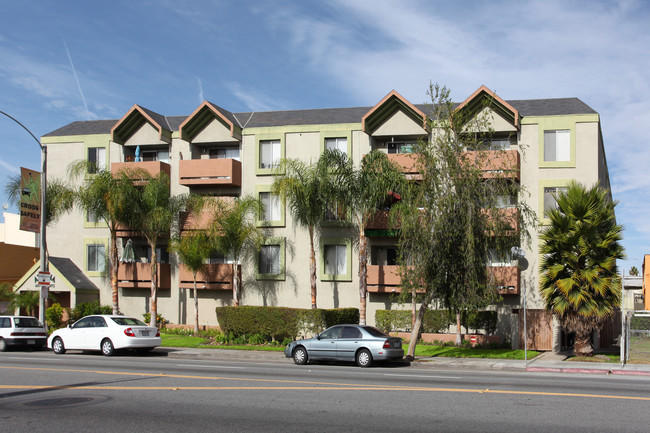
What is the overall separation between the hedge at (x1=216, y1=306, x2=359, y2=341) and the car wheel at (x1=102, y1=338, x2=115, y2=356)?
7.02m

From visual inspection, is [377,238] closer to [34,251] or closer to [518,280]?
[518,280]

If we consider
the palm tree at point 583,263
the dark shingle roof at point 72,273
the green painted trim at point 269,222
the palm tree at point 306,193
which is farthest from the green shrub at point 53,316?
the palm tree at point 583,263

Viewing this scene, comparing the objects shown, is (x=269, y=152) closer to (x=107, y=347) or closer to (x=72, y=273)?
(x=72, y=273)

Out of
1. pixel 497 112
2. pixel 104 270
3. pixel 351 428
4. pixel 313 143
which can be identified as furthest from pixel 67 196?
pixel 351 428

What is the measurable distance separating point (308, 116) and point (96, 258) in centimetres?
1425

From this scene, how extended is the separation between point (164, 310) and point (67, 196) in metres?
7.86

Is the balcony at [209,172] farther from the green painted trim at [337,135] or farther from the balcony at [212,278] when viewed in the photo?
the green painted trim at [337,135]

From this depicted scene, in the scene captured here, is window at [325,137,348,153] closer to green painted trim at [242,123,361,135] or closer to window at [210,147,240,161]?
green painted trim at [242,123,361,135]

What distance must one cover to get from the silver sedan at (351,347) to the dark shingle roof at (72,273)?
1810 cm

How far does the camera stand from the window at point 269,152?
3506cm

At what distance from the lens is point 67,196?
33.9 m

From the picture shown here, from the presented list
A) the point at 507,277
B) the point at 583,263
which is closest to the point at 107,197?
the point at 507,277

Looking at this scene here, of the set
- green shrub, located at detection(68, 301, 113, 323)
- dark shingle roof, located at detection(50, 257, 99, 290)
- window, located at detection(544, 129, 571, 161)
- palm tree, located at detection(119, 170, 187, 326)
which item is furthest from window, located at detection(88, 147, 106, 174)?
window, located at detection(544, 129, 571, 161)

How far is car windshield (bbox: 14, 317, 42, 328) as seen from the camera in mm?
26769
